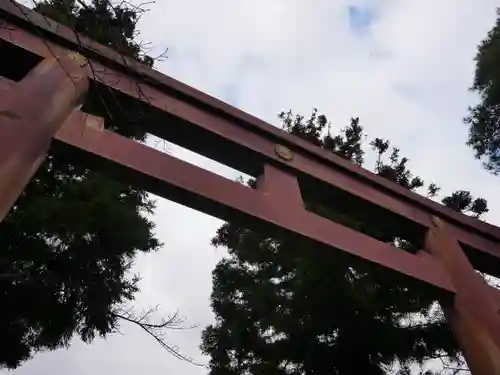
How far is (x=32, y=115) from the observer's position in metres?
2.12

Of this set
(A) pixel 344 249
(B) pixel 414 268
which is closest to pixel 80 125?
(A) pixel 344 249

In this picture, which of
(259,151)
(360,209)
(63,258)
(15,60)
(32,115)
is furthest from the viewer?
(63,258)

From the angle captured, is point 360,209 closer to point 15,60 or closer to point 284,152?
point 284,152

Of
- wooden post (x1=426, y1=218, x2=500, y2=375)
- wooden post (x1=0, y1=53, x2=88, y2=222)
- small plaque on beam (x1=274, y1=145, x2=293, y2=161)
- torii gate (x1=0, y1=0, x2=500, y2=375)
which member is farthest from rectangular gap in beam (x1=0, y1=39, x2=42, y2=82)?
wooden post (x1=426, y1=218, x2=500, y2=375)

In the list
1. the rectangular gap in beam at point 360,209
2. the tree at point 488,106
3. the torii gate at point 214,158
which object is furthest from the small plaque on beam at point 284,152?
the tree at point 488,106

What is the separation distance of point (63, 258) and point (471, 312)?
147 inches

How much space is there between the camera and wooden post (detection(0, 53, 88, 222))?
187 centimetres

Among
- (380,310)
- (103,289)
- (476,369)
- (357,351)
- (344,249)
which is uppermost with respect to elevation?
(380,310)

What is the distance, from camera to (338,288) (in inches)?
217

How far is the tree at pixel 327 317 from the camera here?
213 inches

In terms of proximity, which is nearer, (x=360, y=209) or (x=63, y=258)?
(x=360, y=209)

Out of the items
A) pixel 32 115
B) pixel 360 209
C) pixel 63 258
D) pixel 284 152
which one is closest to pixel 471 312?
pixel 360 209

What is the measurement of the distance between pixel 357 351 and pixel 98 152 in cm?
402

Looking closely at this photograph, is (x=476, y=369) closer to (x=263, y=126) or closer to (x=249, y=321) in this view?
(x=263, y=126)
